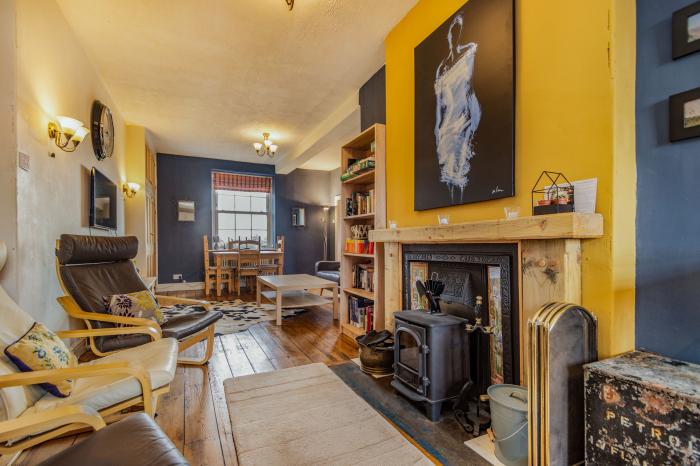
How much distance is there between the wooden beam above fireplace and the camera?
135 cm

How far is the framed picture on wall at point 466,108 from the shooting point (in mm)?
1808

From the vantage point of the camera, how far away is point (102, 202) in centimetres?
368

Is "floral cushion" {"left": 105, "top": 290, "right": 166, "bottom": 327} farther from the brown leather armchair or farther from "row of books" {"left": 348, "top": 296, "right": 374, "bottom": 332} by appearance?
"row of books" {"left": 348, "top": 296, "right": 374, "bottom": 332}

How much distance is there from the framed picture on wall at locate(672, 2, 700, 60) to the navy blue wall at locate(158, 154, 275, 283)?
23.9 feet

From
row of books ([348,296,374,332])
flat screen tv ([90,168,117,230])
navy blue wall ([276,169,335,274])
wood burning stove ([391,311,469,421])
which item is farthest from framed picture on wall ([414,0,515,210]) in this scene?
navy blue wall ([276,169,335,274])

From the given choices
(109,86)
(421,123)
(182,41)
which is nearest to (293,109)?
(182,41)

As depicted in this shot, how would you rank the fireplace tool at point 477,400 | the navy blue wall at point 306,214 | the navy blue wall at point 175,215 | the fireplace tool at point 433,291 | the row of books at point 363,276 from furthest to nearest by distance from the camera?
the navy blue wall at point 306,214
the navy blue wall at point 175,215
the row of books at point 363,276
the fireplace tool at point 433,291
the fireplace tool at point 477,400

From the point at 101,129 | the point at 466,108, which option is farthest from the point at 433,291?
the point at 101,129

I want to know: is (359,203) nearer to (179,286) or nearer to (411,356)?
(411,356)

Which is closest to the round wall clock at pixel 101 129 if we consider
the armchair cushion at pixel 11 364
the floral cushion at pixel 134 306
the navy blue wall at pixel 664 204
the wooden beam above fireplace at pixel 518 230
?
the floral cushion at pixel 134 306

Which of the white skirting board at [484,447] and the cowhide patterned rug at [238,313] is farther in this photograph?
the cowhide patterned rug at [238,313]

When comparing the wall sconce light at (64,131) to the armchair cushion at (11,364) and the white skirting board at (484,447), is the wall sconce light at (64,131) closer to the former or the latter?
the armchair cushion at (11,364)

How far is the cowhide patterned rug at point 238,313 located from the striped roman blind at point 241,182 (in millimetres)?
2986

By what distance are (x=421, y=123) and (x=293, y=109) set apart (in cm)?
258
